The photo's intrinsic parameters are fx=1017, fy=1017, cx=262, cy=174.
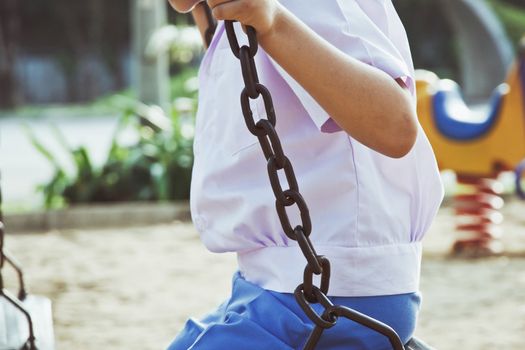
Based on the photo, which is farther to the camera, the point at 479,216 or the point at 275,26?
the point at 479,216

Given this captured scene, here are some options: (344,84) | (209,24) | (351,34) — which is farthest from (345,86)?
(209,24)

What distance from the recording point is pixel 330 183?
4.86 feet

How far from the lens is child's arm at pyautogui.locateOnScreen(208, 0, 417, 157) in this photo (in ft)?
4.45

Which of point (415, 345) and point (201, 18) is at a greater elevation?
point (201, 18)

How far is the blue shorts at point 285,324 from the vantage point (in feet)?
4.84

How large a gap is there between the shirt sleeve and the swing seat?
2.59 ft

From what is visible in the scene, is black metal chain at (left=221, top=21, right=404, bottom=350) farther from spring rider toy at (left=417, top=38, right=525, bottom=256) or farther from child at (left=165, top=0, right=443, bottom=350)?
spring rider toy at (left=417, top=38, right=525, bottom=256)

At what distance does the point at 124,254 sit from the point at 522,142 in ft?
7.99

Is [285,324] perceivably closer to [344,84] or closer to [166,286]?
[344,84]

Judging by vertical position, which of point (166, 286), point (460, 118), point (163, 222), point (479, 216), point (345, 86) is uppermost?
point (345, 86)

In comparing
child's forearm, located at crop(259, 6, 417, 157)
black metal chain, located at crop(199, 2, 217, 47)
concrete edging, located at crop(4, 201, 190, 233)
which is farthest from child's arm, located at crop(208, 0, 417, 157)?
concrete edging, located at crop(4, 201, 190, 233)

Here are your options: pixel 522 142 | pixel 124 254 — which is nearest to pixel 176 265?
pixel 124 254

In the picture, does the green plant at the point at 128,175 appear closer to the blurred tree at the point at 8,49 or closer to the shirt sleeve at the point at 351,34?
the shirt sleeve at the point at 351,34

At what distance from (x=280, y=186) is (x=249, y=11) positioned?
0.23 meters
